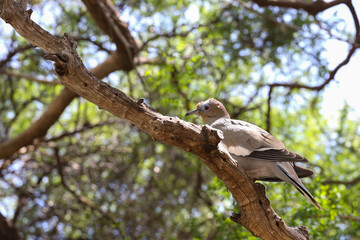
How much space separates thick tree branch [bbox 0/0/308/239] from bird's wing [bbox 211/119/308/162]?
0.35 meters

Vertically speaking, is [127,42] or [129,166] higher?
[127,42]

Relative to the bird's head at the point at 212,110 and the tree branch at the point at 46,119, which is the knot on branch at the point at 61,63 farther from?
the tree branch at the point at 46,119

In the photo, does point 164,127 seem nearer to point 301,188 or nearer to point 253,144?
point 253,144

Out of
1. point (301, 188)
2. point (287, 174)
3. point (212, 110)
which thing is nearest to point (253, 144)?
point (287, 174)

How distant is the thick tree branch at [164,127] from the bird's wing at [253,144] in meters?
0.35

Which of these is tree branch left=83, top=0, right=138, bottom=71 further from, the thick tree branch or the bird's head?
the thick tree branch

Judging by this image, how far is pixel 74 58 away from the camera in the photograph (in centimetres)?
297

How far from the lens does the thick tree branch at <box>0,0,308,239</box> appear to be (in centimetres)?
286

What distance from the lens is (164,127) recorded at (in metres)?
2.86

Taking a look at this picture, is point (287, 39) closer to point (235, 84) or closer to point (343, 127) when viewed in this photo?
point (235, 84)

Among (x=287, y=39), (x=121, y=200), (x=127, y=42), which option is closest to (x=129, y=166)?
(x=121, y=200)

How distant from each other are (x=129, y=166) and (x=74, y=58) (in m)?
3.79

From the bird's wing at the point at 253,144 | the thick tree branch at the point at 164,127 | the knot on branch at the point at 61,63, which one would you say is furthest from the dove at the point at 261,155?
the knot on branch at the point at 61,63

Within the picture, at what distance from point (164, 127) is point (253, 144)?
0.97 m
